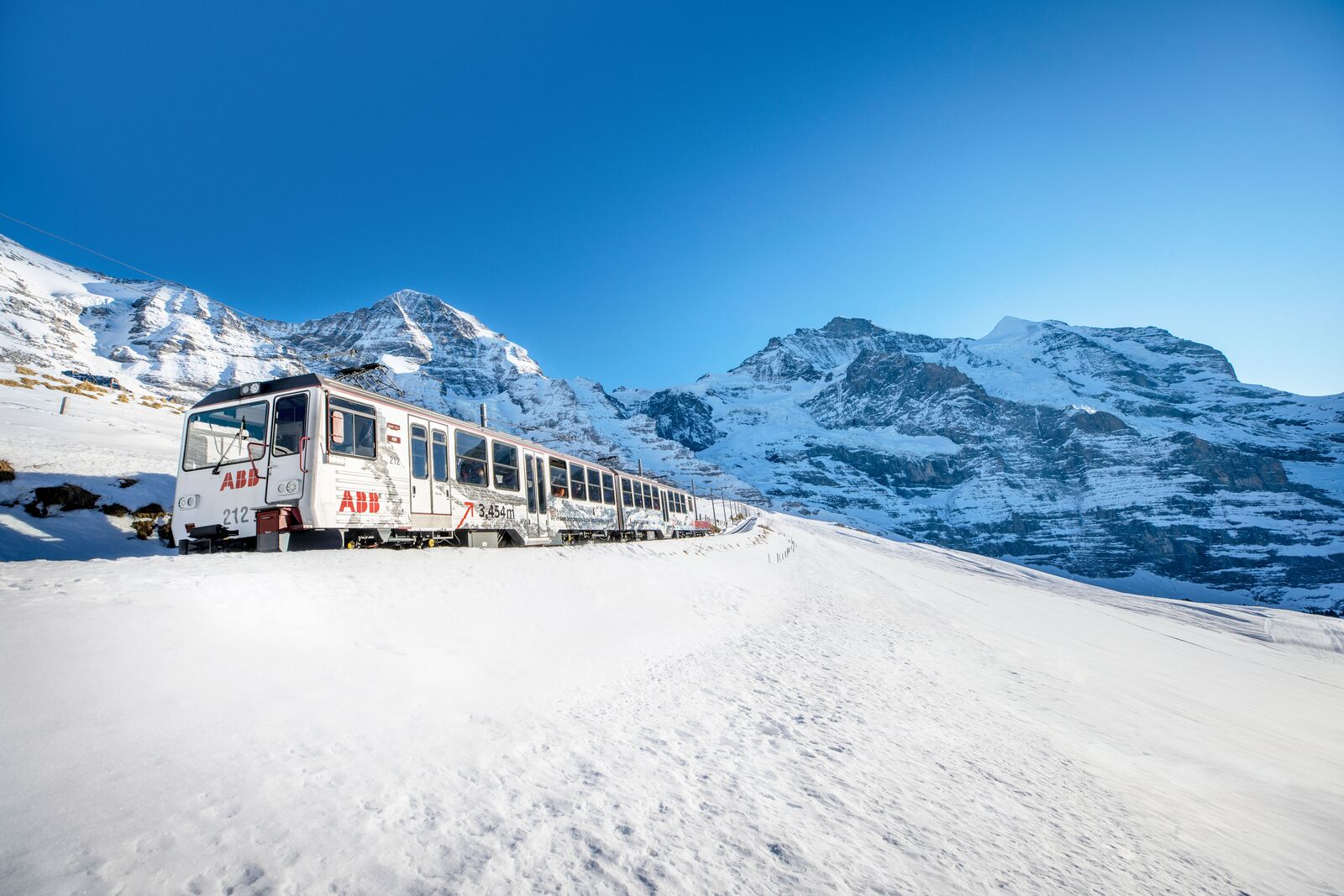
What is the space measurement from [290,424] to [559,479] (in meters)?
9.59

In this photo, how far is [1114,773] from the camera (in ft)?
15.9

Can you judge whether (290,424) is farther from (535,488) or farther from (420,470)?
(535,488)

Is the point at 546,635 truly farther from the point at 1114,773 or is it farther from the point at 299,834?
the point at 1114,773

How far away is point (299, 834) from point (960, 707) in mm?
6896

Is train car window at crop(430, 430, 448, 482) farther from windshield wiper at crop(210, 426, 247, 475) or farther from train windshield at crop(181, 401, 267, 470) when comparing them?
windshield wiper at crop(210, 426, 247, 475)

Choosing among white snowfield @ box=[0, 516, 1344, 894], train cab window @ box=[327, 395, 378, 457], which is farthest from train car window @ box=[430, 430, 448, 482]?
white snowfield @ box=[0, 516, 1344, 894]

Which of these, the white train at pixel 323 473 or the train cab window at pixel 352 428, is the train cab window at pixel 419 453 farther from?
the train cab window at pixel 352 428

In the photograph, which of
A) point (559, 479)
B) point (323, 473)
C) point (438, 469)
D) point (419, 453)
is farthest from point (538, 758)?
point (559, 479)

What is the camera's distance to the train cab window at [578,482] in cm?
1889

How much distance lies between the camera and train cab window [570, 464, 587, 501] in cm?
1889

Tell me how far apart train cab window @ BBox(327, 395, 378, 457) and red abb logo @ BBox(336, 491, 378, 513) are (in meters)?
0.73

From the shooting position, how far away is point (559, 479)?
17.8 metres

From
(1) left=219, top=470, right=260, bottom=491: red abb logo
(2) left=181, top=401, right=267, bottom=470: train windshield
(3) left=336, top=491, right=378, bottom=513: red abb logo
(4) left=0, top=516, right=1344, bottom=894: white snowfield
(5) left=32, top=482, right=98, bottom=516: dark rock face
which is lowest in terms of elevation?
(4) left=0, top=516, right=1344, bottom=894: white snowfield

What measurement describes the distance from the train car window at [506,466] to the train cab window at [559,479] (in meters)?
2.52
